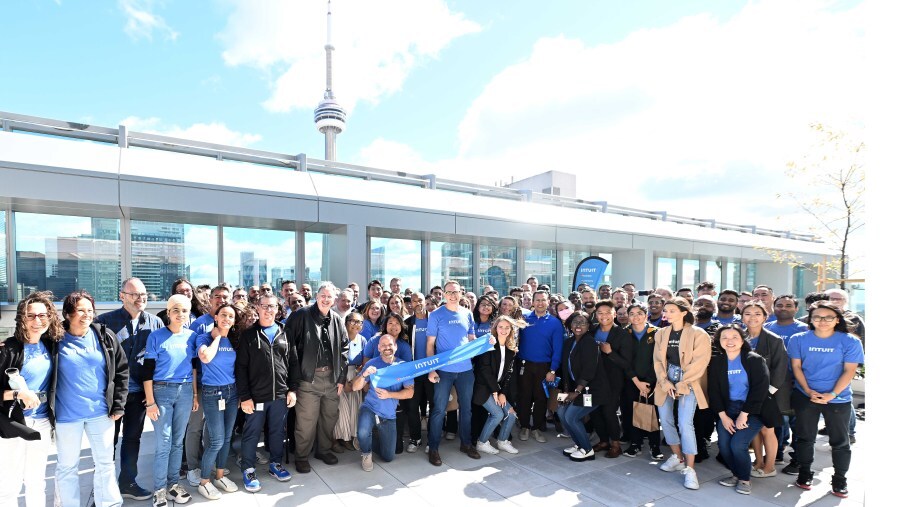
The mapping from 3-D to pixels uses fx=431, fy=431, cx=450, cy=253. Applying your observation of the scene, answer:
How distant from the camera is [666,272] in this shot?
18.2 meters

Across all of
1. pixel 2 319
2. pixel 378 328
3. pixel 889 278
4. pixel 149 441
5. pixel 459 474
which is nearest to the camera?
pixel 889 278

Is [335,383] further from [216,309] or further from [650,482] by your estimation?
[650,482]

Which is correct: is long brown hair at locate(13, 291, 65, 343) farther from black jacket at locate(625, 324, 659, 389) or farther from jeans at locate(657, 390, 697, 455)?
jeans at locate(657, 390, 697, 455)

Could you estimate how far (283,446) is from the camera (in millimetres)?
5035

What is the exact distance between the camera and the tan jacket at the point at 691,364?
4.70 m

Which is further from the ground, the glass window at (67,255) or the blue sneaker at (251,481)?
the glass window at (67,255)

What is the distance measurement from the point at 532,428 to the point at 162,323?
4.95 meters

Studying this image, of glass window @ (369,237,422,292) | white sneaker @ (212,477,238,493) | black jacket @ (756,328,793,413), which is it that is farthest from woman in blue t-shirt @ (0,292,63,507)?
glass window @ (369,237,422,292)

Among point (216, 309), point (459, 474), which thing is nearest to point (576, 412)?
point (459, 474)

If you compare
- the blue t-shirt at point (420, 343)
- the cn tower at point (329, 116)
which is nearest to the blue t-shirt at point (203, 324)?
the blue t-shirt at point (420, 343)

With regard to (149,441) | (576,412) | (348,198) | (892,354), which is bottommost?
(149,441)

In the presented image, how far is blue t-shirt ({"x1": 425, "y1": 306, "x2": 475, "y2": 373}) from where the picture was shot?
5.53 metres

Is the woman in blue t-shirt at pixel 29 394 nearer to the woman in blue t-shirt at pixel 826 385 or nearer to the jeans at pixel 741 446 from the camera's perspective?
the jeans at pixel 741 446

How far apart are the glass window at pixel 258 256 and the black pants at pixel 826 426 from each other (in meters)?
10.0
